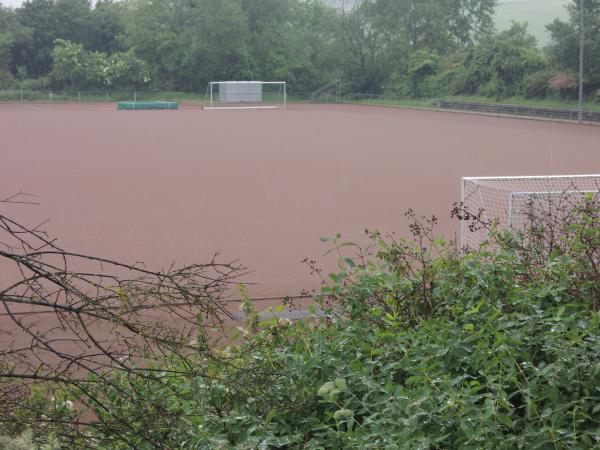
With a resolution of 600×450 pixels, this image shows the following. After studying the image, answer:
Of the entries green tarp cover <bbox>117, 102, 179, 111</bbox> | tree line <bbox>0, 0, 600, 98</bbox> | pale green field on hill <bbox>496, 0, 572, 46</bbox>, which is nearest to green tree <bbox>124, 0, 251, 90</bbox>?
tree line <bbox>0, 0, 600, 98</bbox>

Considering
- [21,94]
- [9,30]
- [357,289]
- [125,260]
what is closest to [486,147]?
[125,260]

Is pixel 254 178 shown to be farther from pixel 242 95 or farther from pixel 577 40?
pixel 242 95

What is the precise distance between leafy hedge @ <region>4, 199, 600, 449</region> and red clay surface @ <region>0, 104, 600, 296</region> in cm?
605

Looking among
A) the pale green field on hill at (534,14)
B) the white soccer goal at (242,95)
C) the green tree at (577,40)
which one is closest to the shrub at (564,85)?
the green tree at (577,40)

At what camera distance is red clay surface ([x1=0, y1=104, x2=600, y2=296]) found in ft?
47.8

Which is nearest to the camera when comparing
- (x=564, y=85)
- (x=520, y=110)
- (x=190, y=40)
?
(x=564, y=85)

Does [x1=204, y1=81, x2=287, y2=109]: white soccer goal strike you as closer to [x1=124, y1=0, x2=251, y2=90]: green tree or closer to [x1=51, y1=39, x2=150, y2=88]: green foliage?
[x1=124, y1=0, x2=251, y2=90]: green tree

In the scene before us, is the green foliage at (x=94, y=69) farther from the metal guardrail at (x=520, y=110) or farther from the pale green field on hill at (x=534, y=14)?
the pale green field on hill at (x=534, y=14)

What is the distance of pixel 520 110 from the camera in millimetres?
55688

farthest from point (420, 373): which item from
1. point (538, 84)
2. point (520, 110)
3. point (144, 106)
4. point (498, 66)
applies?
point (144, 106)

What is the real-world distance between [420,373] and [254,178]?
1932cm

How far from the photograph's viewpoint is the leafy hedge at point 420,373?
368cm

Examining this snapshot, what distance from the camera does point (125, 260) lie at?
13.0 meters

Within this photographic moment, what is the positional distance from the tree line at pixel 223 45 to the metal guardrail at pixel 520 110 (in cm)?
1302
